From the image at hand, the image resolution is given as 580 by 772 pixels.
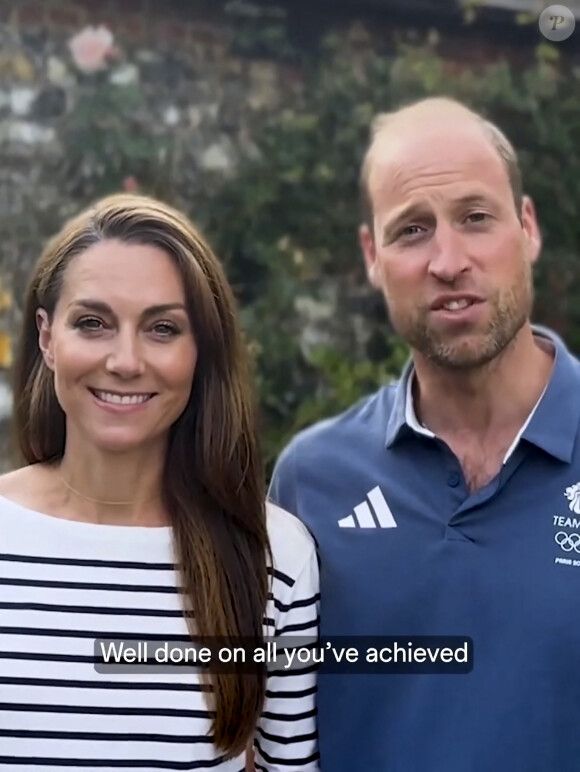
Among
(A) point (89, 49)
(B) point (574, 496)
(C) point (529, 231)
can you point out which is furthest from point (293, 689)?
(A) point (89, 49)

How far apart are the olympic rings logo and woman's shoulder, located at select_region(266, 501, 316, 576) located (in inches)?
17.0

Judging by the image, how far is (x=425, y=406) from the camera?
2.22 m

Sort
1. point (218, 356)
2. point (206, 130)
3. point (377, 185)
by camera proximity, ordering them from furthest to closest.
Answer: point (206, 130), point (377, 185), point (218, 356)

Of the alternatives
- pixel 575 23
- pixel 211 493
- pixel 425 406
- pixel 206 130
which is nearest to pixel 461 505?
pixel 425 406

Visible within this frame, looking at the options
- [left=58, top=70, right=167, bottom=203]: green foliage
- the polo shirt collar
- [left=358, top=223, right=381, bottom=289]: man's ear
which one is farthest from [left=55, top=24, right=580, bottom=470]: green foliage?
the polo shirt collar

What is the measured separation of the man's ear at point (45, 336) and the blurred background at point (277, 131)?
135 cm

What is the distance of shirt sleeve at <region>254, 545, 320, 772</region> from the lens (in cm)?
206

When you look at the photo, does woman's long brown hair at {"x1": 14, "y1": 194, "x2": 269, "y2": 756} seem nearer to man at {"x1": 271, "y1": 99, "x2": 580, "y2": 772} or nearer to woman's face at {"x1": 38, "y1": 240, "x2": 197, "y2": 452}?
woman's face at {"x1": 38, "y1": 240, "x2": 197, "y2": 452}

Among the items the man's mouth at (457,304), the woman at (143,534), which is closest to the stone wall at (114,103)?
the woman at (143,534)

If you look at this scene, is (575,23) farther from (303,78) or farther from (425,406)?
(425,406)

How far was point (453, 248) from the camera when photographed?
6.89 feet

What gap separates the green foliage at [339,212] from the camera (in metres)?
3.53

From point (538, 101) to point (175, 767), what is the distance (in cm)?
248

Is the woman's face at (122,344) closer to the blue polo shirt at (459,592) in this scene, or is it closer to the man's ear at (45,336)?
the man's ear at (45,336)
